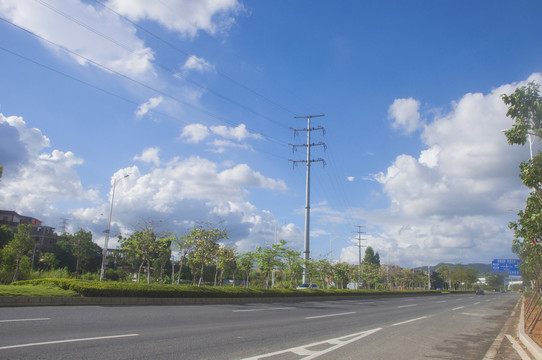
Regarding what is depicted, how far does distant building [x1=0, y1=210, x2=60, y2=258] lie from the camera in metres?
79.1

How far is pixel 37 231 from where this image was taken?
85.6m

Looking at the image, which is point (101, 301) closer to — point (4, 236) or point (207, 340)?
point (207, 340)

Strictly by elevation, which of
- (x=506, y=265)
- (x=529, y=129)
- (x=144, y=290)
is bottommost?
(x=144, y=290)

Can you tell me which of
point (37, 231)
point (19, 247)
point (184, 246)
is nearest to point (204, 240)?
point (184, 246)

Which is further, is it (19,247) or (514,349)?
(19,247)

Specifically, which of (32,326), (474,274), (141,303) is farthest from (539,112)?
(474,274)

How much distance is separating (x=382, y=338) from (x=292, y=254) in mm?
27604

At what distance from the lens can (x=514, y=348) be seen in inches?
368

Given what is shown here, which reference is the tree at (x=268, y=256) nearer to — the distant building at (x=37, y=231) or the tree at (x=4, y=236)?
the tree at (x=4, y=236)

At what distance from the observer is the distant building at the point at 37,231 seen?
260 feet

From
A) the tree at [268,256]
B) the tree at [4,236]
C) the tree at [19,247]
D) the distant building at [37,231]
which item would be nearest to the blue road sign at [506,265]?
the tree at [268,256]

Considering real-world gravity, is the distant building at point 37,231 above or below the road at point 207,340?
above

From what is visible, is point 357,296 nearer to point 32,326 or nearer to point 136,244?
point 136,244

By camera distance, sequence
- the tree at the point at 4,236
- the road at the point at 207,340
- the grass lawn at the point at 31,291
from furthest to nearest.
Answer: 1. the tree at the point at 4,236
2. the grass lawn at the point at 31,291
3. the road at the point at 207,340
